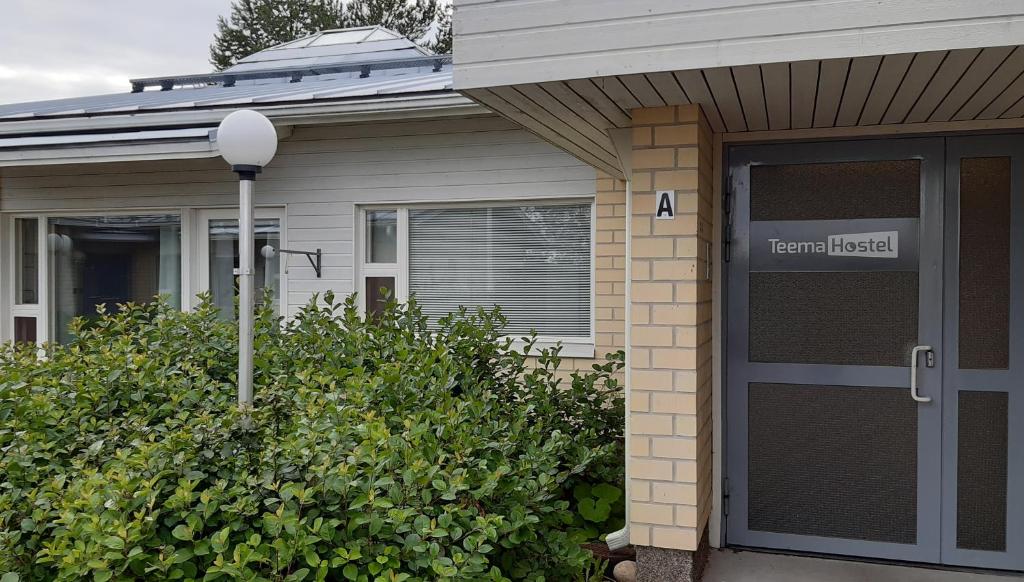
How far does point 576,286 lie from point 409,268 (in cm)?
134

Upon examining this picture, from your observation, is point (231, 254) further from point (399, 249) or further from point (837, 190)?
point (837, 190)

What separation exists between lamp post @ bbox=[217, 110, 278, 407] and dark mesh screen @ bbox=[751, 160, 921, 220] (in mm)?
2356

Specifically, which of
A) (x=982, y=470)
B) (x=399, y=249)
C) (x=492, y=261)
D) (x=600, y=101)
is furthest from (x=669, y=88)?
(x=399, y=249)

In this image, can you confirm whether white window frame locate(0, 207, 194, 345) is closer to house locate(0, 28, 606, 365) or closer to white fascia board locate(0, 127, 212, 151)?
house locate(0, 28, 606, 365)

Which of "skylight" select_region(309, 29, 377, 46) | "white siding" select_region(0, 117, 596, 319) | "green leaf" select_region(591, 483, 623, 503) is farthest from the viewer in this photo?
"skylight" select_region(309, 29, 377, 46)

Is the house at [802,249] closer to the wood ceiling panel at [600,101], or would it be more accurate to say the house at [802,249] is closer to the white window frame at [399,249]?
the wood ceiling panel at [600,101]

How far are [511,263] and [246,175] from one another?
267 centimetres

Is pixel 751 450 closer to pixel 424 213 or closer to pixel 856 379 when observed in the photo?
pixel 856 379

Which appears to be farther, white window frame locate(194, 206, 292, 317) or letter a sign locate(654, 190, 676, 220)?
white window frame locate(194, 206, 292, 317)

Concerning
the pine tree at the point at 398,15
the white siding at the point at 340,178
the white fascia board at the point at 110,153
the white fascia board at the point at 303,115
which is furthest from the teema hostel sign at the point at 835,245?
the pine tree at the point at 398,15

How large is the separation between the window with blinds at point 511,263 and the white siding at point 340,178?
0.20 meters

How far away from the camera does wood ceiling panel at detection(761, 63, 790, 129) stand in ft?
8.96

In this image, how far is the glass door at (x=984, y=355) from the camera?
11.7 feet

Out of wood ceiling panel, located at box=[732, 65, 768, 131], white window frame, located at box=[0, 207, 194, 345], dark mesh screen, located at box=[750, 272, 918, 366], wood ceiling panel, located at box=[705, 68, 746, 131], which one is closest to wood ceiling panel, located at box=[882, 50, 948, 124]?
wood ceiling panel, located at box=[732, 65, 768, 131]
